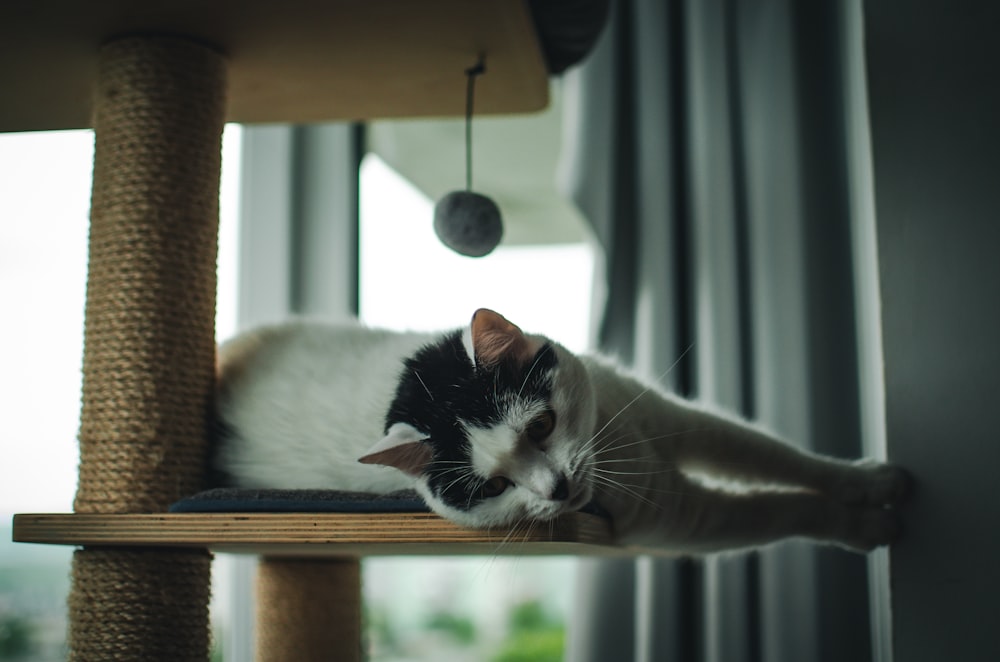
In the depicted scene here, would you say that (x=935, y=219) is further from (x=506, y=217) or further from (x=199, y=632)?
(x=506, y=217)

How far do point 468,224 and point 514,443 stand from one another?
1.51 ft

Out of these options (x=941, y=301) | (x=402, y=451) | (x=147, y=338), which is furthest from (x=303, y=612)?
(x=941, y=301)

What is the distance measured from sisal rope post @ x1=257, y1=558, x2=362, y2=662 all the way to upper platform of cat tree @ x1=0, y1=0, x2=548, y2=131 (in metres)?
0.78

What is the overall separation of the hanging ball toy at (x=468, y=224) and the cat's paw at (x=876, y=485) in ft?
1.97

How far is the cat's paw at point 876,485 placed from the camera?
114cm

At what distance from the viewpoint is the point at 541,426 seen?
0.91 meters

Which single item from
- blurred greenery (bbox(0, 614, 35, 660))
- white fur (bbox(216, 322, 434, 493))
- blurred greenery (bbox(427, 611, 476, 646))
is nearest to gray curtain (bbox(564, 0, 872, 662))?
blurred greenery (bbox(427, 611, 476, 646))

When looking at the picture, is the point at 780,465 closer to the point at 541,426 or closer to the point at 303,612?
the point at 541,426

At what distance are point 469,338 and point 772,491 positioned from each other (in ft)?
1.75

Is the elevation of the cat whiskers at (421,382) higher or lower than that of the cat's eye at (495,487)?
higher

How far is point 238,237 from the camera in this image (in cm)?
224

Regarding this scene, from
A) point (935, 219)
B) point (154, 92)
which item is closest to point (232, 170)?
point (154, 92)

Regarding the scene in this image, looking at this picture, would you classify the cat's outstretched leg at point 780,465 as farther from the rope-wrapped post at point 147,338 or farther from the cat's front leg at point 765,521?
the rope-wrapped post at point 147,338

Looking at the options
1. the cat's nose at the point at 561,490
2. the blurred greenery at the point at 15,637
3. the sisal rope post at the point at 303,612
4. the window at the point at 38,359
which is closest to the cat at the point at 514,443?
the cat's nose at the point at 561,490
